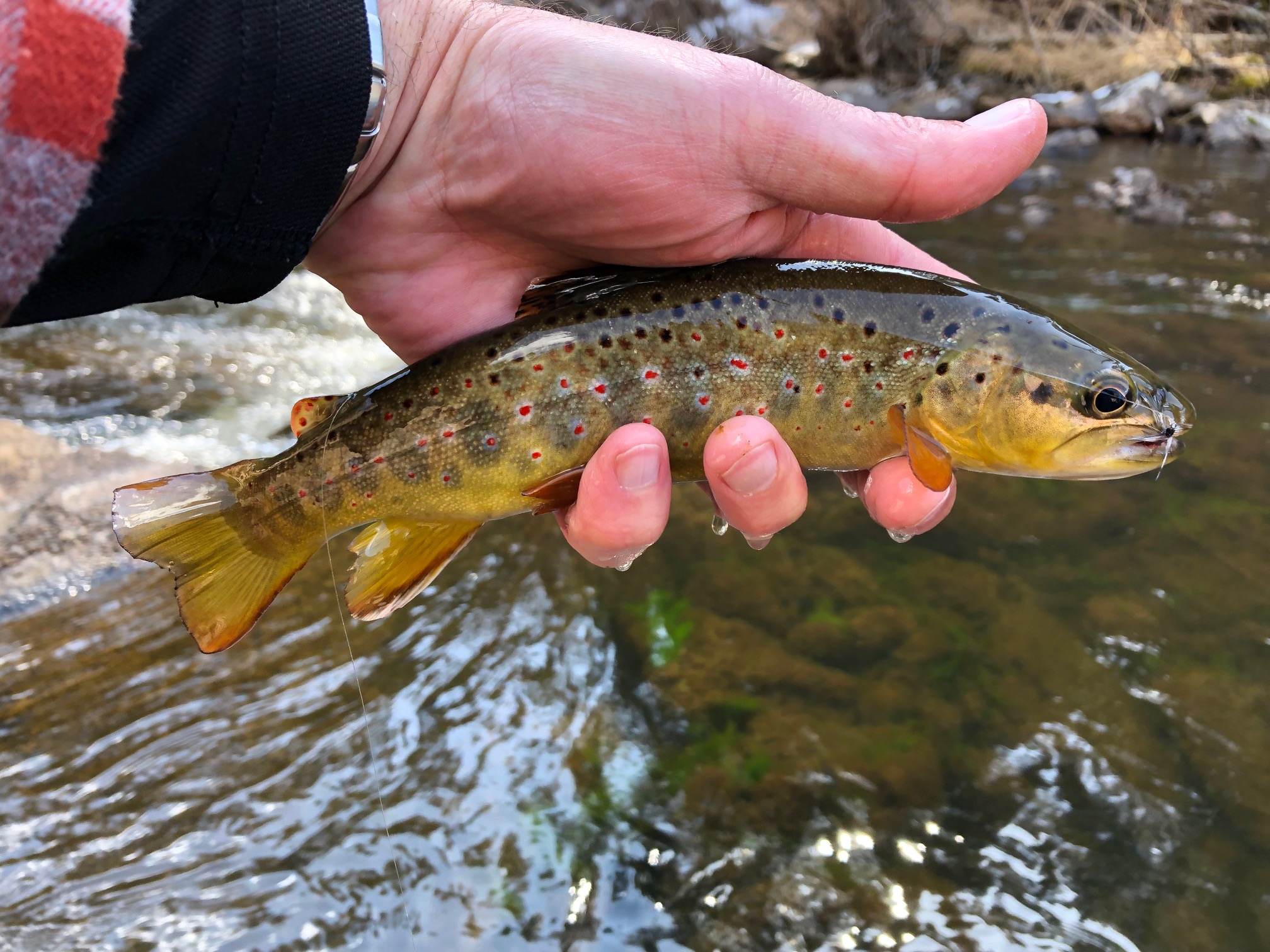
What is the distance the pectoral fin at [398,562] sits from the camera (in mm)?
2439

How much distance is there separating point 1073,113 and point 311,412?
1677cm

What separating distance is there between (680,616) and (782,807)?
1.09 metres

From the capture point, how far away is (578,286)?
2463 millimetres

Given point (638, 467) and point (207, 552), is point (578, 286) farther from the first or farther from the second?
point (207, 552)

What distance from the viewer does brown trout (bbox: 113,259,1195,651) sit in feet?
7.55

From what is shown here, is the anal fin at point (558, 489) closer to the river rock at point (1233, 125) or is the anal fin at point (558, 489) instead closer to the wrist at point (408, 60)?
the wrist at point (408, 60)

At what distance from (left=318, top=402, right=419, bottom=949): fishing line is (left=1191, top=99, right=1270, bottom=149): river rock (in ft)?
51.6

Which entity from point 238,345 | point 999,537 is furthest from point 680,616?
point 238,345

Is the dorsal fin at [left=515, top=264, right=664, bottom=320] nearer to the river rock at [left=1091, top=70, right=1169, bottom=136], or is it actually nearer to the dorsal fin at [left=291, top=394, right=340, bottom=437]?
the dorsal fin at [left=291, top=394, right=340, bottom=437]

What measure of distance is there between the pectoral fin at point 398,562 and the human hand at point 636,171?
347 millimetres

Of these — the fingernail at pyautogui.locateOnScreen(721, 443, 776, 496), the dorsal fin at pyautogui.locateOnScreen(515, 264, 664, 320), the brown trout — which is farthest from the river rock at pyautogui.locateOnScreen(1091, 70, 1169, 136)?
the fingernail at pyautogui.locateOnScreen(721, 443, 776, 496)

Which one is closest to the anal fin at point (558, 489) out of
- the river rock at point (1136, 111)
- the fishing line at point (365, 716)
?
the fishing line at point (365, 716)

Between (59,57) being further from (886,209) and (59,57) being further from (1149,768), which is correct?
(1149,768)

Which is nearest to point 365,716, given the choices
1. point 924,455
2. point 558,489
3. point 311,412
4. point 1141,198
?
point 311,412
